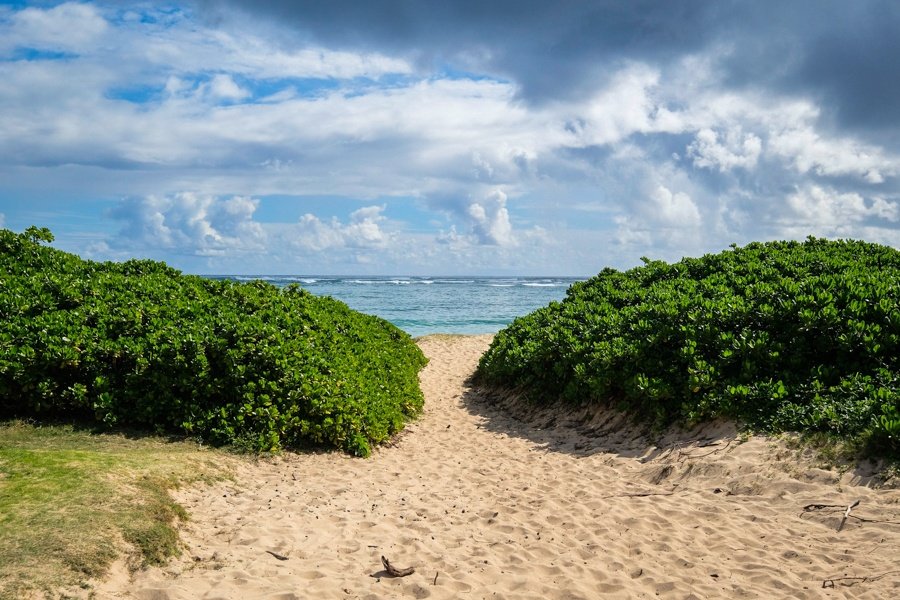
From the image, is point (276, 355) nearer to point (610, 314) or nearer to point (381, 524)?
point (381, 524)

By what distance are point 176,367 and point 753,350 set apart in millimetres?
8603

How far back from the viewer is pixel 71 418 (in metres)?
9.25

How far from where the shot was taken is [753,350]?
9805mm

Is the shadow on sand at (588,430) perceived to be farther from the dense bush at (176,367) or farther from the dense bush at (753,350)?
the dense bush at (176,367)

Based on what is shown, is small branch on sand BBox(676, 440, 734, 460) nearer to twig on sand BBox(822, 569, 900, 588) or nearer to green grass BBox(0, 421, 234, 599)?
twig on sand BBox(822, 569, 900, 588)

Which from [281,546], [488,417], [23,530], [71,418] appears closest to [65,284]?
[71,418]

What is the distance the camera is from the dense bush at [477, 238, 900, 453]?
870cm

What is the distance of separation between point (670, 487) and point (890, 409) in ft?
8.88

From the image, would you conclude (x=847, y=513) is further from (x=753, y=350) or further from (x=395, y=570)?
(x=395, y=570)

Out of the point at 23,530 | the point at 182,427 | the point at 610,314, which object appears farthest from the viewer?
the point at 610,314

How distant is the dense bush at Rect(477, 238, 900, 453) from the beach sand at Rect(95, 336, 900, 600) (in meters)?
0.67

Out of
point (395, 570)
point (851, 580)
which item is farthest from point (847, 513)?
point (395, 570)

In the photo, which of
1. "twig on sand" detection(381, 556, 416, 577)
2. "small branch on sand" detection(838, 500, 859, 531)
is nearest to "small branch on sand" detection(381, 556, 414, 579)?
"twig on sand" detection(381, 556, 416, 577)

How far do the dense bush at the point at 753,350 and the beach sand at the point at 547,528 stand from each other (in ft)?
2.21
